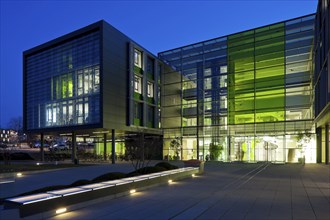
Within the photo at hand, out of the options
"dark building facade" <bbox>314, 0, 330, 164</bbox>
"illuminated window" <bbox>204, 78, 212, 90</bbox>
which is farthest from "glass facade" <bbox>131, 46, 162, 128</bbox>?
"dark building facade" <bbox>314, 0, 330, 164</bbox>

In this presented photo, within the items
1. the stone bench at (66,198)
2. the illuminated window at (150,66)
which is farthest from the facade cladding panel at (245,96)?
the stone bench at (66,198)

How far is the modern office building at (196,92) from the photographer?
1425 inches

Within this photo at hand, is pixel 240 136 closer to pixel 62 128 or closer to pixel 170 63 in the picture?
pixel 170 63

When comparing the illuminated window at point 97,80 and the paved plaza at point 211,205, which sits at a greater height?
the illuminated window at point 97,80

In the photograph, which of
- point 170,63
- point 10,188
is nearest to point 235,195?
point 10,188

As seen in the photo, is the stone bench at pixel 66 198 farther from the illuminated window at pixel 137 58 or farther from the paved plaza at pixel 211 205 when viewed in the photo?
the illuminated window at pixel 137 58

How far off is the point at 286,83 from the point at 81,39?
2823cm

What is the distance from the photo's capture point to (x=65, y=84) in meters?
39.7

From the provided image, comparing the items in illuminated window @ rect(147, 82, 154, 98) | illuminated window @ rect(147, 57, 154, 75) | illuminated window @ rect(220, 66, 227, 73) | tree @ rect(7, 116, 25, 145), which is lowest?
tree @ rect(7, 116, 25, 145)

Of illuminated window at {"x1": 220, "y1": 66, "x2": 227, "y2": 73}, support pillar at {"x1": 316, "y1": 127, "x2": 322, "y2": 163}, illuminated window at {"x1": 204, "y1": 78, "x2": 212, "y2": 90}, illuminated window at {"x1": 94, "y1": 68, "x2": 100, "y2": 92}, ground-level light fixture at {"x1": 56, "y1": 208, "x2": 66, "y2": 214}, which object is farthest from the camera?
illuminated window at {"x1": 204, "y1": 78, "x2": 212, "y2": 90}

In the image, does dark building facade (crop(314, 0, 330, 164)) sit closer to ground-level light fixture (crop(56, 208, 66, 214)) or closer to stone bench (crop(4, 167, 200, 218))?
stone bench (crop(4, 167, 200, 218))

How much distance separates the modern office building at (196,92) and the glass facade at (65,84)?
140mm

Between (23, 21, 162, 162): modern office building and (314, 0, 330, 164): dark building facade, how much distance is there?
22871 millimetres

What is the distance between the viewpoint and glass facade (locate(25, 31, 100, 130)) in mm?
35969
